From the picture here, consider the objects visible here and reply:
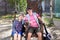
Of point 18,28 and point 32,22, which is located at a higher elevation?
point 32,22

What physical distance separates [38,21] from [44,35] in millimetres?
612

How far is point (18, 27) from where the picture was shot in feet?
25.2

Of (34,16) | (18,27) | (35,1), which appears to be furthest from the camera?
(18,27)

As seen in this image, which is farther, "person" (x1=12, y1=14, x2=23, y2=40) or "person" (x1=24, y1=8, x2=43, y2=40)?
"person" (x1=12, y1=14, x2=23, y2=40)

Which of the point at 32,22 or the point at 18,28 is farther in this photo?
Answer: the point at 18,28

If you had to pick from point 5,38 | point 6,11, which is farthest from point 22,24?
point 6,11

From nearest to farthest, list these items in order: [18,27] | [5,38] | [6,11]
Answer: [18,27] < [5,38] < [6,11]

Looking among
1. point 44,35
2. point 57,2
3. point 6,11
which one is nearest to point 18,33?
point 44,35

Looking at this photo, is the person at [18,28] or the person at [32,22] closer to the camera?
the person at [32,22]

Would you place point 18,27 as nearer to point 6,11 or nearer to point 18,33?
point 18,33

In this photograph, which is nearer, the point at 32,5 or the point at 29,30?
the point at 32,5

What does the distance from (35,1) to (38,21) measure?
0.78 meters

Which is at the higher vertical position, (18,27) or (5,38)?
(18,27)

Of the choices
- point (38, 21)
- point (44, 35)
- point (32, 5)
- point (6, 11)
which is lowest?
point (6, 11)
